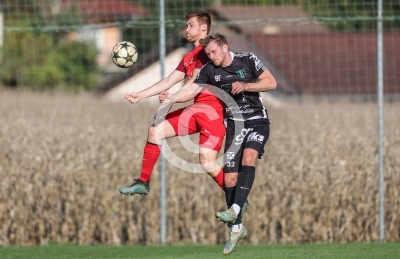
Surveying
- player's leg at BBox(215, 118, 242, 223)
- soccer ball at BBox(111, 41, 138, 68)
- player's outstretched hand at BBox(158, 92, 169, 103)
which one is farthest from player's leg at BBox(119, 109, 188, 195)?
soccer ball at BBox(111, 41, 138, 68)

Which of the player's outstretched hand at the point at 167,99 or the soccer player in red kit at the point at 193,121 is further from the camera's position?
the soccer player in red kit at the point at 193,121

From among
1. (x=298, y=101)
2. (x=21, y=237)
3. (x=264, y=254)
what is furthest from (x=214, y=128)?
(x=298, y=101)

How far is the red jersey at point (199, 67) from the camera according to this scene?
9.79 meters

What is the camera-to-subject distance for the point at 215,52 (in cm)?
930

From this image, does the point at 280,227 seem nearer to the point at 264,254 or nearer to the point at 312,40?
the point at 264,254

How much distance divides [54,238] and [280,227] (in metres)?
3.60

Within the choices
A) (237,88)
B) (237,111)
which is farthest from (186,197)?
(237,88)

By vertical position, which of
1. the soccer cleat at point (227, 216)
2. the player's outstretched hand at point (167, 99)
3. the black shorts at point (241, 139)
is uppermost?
the player's outstretched hand at point (167, 99)

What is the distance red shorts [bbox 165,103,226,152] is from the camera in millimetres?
9734

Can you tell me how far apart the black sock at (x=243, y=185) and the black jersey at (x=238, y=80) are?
59cm

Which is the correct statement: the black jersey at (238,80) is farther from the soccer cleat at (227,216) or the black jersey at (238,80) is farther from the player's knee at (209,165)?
the soccer cleat at (227,216)

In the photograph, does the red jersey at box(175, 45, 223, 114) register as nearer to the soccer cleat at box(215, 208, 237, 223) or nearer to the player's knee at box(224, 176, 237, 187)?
the player's knee at box(224, 176, 237, 187)

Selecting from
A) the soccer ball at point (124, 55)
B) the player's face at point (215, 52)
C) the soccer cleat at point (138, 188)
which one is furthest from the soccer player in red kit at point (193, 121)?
the player's face at point (215, 52)

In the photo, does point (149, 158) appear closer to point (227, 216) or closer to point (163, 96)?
point (163, 96)
